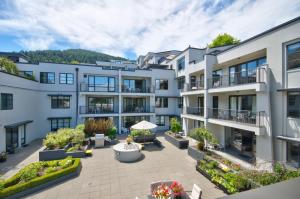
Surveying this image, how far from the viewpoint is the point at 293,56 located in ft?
30.8

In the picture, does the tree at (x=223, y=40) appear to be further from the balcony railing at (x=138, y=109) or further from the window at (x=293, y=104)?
the window at (x=293, y=104)

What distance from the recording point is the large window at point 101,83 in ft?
70.4

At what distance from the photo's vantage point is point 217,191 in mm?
8062

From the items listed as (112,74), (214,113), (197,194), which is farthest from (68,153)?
(214,113)

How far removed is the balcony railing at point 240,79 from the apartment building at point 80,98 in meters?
8.82

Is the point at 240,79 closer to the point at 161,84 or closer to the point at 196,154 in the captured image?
the point at 196,154

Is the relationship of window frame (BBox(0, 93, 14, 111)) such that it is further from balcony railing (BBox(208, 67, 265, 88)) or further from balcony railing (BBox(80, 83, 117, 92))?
balcony railing (BBox(208, 67, 265, 88))

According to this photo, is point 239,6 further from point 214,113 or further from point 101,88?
point 101,88

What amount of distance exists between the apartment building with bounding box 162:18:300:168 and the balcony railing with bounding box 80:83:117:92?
464 inches

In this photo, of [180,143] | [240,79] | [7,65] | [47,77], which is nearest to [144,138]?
[180,143]

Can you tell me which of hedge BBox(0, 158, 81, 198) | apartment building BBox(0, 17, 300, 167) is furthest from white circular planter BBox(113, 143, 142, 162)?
apartment building BBox(0, 17, 300, 167)

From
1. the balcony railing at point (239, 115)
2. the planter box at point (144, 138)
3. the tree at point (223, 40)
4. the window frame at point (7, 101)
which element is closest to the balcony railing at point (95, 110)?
the planter box at point (144, 138)

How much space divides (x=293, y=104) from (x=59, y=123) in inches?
912

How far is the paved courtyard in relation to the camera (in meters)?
7.96
